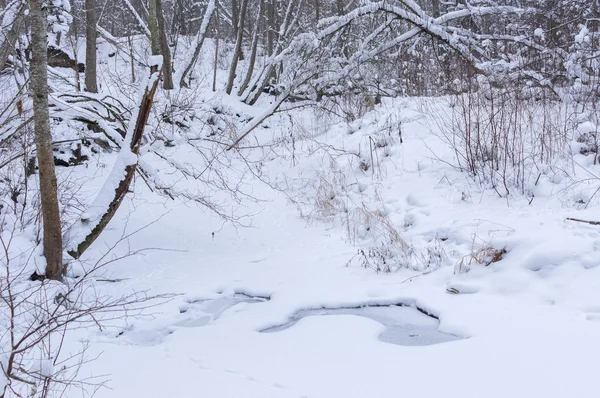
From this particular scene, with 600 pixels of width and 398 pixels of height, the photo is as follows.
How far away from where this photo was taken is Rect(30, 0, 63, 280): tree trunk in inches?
152

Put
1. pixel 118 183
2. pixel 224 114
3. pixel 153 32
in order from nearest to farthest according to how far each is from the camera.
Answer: pixel 118 183, pixel 153 32, pixel 224 114

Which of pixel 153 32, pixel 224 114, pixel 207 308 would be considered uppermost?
pixel 153 32

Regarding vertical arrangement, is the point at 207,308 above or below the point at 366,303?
below

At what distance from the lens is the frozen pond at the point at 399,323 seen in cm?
323

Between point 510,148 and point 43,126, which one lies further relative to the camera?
point 510,148

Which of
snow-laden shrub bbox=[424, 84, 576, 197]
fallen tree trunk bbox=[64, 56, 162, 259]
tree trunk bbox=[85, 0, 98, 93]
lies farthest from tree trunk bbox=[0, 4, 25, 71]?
tree trunk bbox=[85, 0, 98, 93]

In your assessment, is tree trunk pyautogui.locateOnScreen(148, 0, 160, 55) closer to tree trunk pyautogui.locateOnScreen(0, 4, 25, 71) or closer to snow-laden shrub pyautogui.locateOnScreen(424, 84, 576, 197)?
tree trunk pyautogui.locateOnScreen(0, 4, 25, 71)

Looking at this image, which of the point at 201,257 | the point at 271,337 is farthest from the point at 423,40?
the point at 271,337

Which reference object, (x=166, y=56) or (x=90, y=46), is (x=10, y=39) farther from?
(x=166, y=56)

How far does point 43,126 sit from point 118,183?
3.94 feet

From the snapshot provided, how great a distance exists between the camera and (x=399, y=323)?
11.8 feet

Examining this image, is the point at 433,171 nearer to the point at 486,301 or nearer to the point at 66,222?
the point at 486,301

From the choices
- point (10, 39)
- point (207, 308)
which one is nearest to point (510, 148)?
point (207, 308)

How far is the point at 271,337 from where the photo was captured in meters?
3.46
